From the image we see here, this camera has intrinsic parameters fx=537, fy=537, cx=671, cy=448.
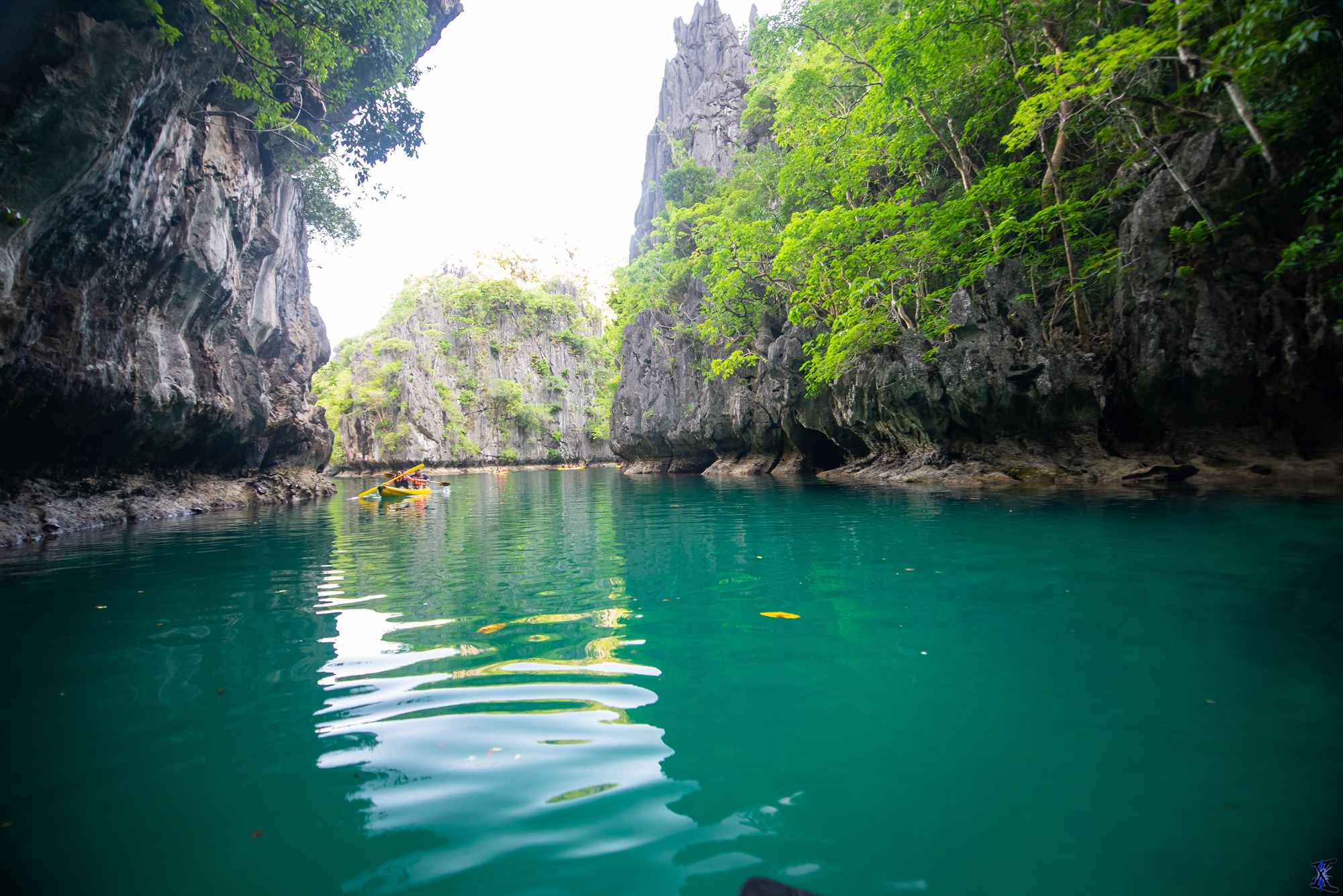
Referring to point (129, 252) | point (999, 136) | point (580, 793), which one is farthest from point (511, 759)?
point (999, 136)

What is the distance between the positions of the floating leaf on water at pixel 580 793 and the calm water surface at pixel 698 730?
0.04 feet

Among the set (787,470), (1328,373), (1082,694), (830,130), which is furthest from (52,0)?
(787,470)

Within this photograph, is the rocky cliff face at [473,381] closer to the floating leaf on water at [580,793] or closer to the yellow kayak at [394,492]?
the yellow kayak at [394,492]

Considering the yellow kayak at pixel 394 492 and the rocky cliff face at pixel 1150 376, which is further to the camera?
the yellow kayak at pixel 394 492

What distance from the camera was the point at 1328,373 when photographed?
7.96 m

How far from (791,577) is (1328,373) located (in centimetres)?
958

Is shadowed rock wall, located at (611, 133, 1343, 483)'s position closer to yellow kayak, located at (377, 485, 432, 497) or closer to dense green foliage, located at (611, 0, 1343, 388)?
dense green foliage, located at (611, 0, 1343, 388)

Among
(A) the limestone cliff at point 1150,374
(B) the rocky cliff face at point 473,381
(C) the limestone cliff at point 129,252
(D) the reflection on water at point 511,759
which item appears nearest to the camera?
(D) the reflection on water at point 511,759

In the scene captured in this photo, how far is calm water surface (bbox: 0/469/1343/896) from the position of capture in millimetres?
1407

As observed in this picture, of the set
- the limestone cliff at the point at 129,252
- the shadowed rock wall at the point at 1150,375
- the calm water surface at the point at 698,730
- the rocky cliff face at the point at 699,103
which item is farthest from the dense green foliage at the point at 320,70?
the rocky cliff face at the point at 699,103

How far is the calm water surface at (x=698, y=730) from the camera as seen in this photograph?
1.41 meters

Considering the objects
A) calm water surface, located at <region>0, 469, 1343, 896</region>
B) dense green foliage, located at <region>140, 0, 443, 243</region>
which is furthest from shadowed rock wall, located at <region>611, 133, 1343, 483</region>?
dense green foliage, located at <region>140, 0, 443, 243</region>

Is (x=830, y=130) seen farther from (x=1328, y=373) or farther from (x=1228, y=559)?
(x=1228, y=559)

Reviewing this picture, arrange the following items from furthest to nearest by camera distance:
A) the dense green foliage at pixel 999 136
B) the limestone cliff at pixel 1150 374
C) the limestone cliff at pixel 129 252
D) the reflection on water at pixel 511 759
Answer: the limestone cliff at pixel 1150 374, the dense green foliage at pixel 999 136, the limestone cliff at pixel 129 252, the reflection on water at pixel 511 759
